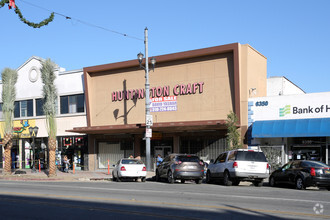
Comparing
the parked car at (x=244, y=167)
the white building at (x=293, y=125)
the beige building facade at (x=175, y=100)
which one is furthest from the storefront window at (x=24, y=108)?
the parked car at (x=244, y=167)

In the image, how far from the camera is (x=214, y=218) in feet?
31.7

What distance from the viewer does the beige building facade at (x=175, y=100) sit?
30.6 m

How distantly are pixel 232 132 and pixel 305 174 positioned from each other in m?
9.78

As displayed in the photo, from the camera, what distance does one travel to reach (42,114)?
137 feet

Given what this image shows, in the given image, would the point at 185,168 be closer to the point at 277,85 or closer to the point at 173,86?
the point at 173,86

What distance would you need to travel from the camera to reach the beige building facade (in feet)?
100

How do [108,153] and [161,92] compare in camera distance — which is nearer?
[161,92]

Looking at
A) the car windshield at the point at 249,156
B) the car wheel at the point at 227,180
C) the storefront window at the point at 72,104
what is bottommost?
the car wheel at the point at 227,180

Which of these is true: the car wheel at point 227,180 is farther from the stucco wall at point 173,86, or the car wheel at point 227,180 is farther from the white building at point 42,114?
the white building at point 42,114

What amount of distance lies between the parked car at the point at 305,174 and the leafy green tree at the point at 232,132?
7.60 meters

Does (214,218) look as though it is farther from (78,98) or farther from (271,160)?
(78,98)

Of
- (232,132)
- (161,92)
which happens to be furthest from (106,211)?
(161,92)

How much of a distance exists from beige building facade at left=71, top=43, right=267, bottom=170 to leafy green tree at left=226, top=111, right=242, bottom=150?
2.50ft

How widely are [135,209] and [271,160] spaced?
2020cm
